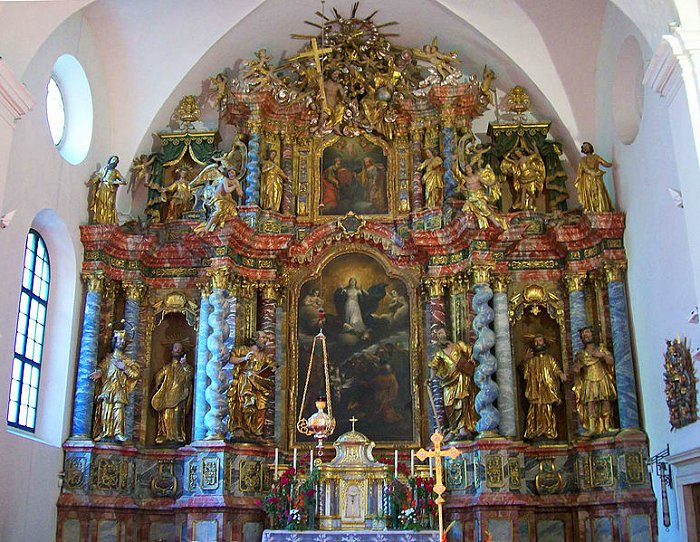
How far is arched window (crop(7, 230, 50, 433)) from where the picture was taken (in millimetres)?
14587

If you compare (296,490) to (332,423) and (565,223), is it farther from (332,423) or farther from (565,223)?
(565,223)

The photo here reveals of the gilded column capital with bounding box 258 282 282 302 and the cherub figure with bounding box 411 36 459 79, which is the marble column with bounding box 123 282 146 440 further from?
the cherub figure with bounding box 411 36 459 79

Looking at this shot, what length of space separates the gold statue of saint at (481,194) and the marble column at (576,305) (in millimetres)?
1692

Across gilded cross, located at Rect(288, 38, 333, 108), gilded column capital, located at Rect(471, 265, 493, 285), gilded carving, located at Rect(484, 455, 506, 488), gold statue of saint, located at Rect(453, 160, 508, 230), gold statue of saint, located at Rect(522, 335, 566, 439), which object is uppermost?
gilded cross, located at Rect(288, 38, 333, 108)

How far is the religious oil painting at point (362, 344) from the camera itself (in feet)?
52.7

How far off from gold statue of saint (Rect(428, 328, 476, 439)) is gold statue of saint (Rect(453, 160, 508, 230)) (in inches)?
86.8

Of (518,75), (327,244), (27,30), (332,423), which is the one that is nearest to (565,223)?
(518,75)

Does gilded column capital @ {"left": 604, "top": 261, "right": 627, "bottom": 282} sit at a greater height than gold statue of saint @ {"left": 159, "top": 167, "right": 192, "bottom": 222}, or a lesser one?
lesser

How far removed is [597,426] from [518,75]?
6852 mm

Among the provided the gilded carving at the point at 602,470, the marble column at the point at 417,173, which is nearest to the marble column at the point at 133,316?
the marble column at the point at 417,173

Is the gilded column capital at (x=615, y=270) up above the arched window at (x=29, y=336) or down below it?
above

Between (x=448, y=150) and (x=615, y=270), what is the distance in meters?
3.81

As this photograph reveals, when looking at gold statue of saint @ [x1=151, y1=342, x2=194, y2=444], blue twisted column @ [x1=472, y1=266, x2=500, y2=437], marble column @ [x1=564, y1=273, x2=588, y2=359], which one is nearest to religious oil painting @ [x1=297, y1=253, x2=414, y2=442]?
blue twisted column @ [x1=472, y1=266, x2=500, y2=437]

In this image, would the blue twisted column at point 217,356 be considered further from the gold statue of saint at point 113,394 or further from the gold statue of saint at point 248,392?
the gold statue of saint at point 113,394
